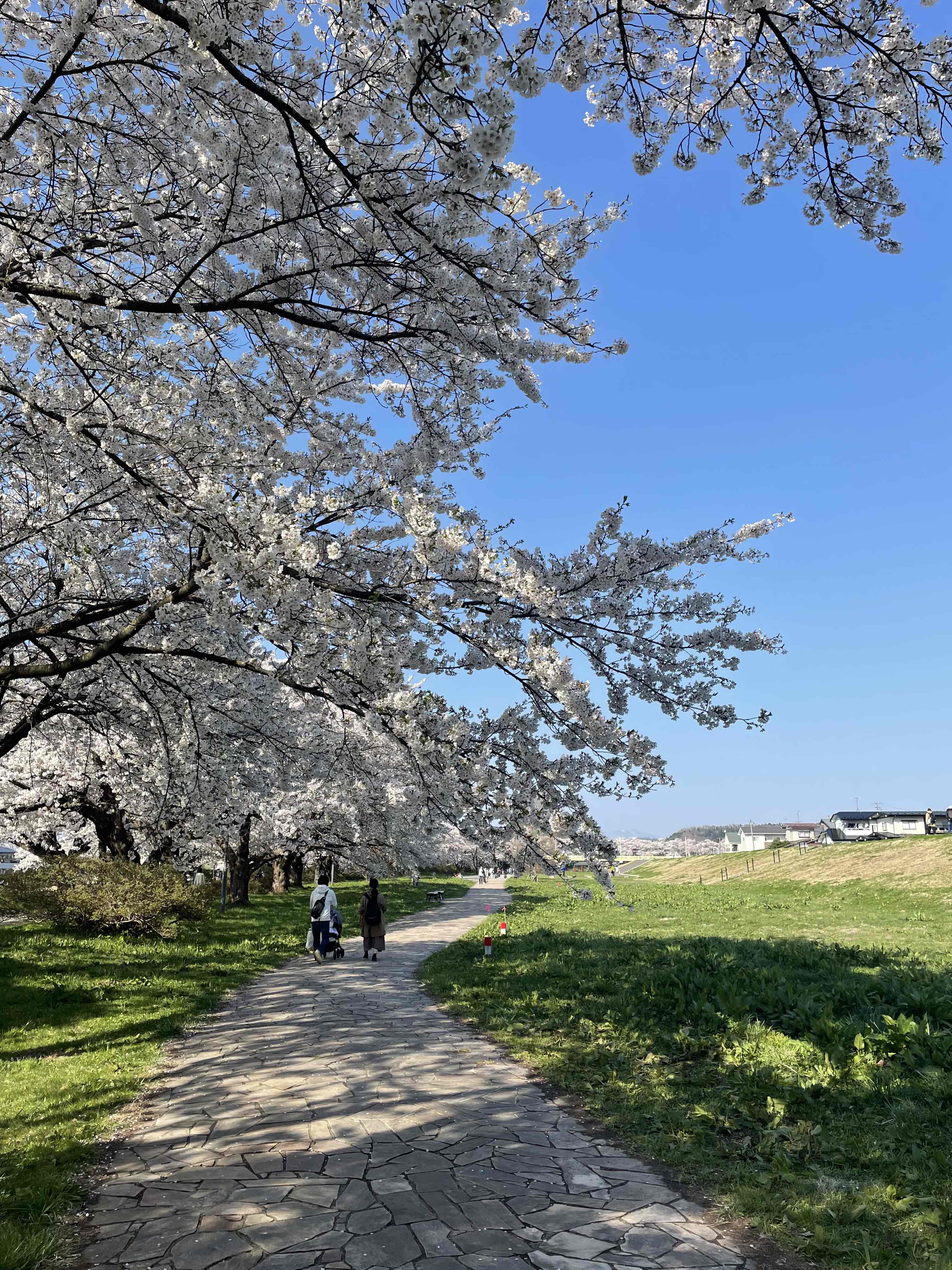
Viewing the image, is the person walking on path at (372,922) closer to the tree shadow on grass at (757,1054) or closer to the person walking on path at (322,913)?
the person walking on path at (322,913)

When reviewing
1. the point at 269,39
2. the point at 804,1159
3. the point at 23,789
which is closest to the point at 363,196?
the point at 269,39

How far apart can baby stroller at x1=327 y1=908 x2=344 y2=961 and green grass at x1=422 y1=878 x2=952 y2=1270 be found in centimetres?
229

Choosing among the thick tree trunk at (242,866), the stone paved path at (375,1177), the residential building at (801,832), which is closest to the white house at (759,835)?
the residential building at (801,832)

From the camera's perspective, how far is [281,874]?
37.4 meters

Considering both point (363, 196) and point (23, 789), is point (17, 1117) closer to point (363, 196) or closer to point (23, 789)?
point (363, 196)

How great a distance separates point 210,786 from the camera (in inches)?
525

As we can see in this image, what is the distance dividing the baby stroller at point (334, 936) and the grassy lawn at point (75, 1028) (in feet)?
3.71

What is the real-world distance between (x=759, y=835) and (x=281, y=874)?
12287cm

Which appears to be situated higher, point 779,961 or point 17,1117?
point 17,1117

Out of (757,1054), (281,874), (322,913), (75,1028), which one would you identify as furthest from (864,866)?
(75,1028)

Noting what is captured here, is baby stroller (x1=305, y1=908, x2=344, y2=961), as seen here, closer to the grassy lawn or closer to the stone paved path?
the grassy lawn

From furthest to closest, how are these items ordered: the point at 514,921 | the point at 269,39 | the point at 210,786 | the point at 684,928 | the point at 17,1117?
the point at 514,921 → the point at 684,928 → the point at 210,786 → the point at 17,1117 → the point at 269,39

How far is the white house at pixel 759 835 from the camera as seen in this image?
13262cm

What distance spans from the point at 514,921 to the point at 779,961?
1279 cm
